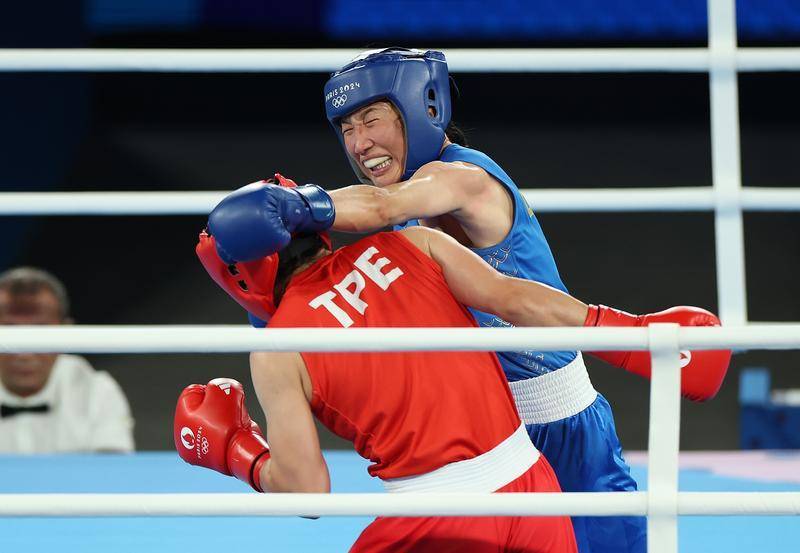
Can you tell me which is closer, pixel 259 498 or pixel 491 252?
pixel 259 498

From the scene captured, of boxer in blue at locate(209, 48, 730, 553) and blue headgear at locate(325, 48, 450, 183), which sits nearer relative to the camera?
boxer in blue at locate(209, 48, 730, 553)

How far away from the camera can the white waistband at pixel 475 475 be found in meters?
1.60

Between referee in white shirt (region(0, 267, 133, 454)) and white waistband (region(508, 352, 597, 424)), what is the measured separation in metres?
2.13

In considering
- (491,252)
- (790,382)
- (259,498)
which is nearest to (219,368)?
(790,382)

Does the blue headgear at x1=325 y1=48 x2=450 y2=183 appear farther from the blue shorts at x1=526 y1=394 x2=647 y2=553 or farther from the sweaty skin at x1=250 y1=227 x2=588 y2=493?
the blue shorts at x1=526 y1=394 x2=647 y2=553

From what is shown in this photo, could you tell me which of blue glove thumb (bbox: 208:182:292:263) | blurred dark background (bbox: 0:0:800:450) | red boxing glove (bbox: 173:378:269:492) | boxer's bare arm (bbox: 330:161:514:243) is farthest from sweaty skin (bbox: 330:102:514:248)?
blurred dark background (bbox: 0:0:800:450)

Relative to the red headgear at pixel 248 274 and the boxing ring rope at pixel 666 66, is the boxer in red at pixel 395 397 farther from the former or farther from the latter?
the boxing ring rope at pixel 666 66

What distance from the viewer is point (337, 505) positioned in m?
1.32

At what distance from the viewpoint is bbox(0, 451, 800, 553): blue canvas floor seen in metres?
2.18

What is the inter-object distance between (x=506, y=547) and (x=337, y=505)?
37 centimetres

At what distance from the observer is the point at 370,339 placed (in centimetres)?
129

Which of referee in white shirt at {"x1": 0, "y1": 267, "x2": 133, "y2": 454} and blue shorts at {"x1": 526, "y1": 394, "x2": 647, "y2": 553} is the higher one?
referee in white shirt at {"x1": 0, "y1": 267, "x2": 133, "y2": 454}

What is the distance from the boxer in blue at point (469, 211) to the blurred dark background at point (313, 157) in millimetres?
4639

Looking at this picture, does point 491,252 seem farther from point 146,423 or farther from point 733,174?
point 146,423
